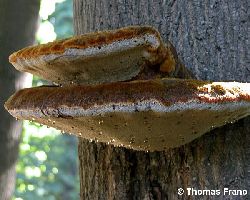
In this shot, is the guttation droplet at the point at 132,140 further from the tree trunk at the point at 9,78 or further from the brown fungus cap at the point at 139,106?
the tree trunk at the point at 9,78

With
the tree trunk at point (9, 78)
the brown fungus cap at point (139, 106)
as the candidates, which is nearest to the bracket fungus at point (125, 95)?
the brown fungus cap at point (139, 106)

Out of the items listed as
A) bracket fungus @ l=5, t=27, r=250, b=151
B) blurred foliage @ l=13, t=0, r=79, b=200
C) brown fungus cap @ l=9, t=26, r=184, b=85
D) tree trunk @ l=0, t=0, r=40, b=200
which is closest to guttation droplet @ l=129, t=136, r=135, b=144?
bracket fungus @ l=5, t=27, r=250, b=151

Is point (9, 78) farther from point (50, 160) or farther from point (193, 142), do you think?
point (50, 160)

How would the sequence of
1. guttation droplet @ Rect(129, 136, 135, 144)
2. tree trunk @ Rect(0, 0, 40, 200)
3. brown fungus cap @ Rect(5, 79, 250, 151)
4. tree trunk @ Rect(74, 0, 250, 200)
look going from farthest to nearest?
tree trunk @ Rect(0, 0, 40, 200)
tree trunk @ Rect(74, 0, 250, 200)
guttation droplet @ Rect(129, 136, 135, 144)
brown fungus cap @ Rect(5, 79, 250, 151)

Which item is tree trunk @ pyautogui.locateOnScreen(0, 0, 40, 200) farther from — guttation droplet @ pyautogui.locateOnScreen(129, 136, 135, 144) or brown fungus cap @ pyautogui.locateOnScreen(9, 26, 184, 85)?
guttation droplet @ pyautogui.locateOnScreen(129, 136, 135, 144)

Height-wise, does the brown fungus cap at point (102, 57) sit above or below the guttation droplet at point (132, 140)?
above

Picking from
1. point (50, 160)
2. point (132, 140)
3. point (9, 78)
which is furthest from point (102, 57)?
point (50, 160)
